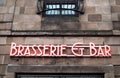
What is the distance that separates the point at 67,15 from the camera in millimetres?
14508

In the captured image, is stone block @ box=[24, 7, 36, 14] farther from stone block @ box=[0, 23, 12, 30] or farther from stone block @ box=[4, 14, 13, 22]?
stone block @ box=[0, 23, 12, 30]

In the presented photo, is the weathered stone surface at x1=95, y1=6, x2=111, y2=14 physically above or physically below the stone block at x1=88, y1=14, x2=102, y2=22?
above

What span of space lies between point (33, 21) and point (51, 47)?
62.0 inches

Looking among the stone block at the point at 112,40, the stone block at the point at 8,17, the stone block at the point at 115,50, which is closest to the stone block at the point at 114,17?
the stone block at the point at 112,40

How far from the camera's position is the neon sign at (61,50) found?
1341 cm

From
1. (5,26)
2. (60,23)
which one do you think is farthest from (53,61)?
(5,26)

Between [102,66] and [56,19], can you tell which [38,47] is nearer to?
[56,19]

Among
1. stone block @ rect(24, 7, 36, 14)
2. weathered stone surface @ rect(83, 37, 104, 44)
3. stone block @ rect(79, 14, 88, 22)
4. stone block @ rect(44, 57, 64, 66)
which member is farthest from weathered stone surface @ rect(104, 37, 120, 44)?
stone block @ rect(24, 7, 36, 14)

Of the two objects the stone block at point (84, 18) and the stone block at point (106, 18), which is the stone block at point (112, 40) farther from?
the stone block at point (84, 18)

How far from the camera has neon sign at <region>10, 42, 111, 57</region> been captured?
13.4 m

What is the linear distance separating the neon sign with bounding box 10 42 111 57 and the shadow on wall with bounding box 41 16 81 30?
90 cm

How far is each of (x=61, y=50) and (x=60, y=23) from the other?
53.4 inches

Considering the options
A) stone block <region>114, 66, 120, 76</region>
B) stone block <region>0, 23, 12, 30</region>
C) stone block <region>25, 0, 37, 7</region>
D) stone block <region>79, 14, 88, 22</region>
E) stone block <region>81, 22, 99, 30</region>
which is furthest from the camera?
stone block <region>25, 0, 37, 7</region>

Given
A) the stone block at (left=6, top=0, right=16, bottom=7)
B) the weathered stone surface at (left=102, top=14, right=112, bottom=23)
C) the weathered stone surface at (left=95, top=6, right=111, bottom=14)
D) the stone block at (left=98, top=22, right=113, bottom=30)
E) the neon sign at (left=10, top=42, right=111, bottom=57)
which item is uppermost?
the stone block at (left=6, top=0, right=16, bottom=7)
